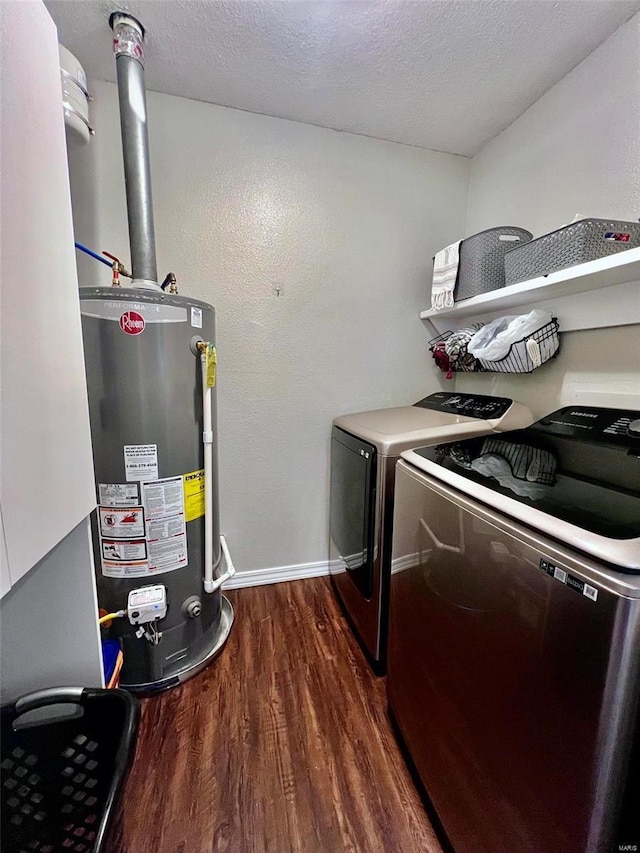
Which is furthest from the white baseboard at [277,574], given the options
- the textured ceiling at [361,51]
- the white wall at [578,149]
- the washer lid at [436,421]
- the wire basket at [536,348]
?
the textured ceiling at [361,51]

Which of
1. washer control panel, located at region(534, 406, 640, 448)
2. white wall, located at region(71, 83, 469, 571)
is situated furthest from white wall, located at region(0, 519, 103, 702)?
washer control panel, located at region(534, 406, 640, 448)

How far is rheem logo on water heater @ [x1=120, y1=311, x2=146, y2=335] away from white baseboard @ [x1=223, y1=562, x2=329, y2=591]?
144cm

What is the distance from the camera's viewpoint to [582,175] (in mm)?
1410

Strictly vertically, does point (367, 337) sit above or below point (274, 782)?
above

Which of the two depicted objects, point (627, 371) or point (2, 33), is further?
point (627, 371)

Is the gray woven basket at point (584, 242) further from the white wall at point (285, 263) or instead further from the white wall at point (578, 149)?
the white wall at point (285, 263)

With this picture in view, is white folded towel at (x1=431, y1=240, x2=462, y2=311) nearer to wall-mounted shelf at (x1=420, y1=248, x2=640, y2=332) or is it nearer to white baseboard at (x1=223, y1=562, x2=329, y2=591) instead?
wall-mounted shelf at (x1=420, y1=248, x2=640, y2=332)

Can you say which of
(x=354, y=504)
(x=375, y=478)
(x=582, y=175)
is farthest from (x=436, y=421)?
(x=582, y=175)

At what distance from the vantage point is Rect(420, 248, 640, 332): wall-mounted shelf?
1.09 meters

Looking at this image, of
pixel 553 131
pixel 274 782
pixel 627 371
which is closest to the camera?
pixel 274 782

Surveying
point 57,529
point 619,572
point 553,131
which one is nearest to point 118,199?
point 57,529

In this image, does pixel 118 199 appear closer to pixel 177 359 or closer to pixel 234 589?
pixel 177 359

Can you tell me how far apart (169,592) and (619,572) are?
1.40 m

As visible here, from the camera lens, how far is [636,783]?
533mm
